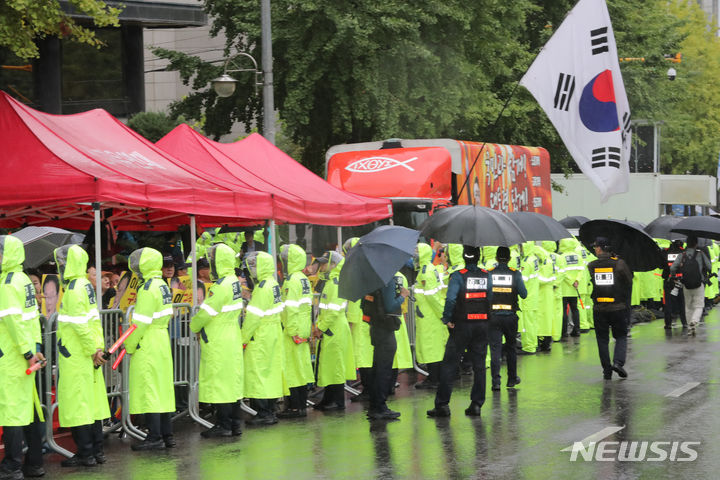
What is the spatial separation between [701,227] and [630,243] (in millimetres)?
4107

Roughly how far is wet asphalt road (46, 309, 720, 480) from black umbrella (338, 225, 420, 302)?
1.44m

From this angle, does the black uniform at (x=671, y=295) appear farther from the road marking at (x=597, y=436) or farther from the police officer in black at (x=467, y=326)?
the road marking at (x=597, y=436)

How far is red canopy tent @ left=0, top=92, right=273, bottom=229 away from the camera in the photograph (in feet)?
39.4

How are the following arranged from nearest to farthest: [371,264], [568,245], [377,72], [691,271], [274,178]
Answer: [371,264]
[274,178]
[568,245]
[691,271]
[377,72]

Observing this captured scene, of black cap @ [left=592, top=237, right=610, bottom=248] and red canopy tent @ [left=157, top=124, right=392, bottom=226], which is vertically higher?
red canopy tent @ [left=157, top=124, right=392, bottom=226]

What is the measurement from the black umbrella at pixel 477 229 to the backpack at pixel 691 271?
27.9 feet

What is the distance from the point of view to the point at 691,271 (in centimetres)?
2097

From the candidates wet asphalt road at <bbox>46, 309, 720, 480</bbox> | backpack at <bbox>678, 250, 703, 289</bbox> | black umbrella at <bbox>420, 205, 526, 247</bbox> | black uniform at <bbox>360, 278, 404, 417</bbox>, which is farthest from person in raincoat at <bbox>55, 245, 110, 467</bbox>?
backpack at <bbox>678, 250, 703, 289</bbox>

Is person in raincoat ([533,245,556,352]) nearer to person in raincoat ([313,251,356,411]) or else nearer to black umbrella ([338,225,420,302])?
person in raincoat ([313,251,356,411])

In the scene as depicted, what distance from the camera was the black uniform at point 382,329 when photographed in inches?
482

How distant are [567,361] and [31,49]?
30.6 feet

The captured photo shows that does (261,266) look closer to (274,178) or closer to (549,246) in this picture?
(274,178)

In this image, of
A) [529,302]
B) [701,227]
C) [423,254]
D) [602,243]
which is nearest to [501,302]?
[423,254]

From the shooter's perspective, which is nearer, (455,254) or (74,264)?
(74,264)
